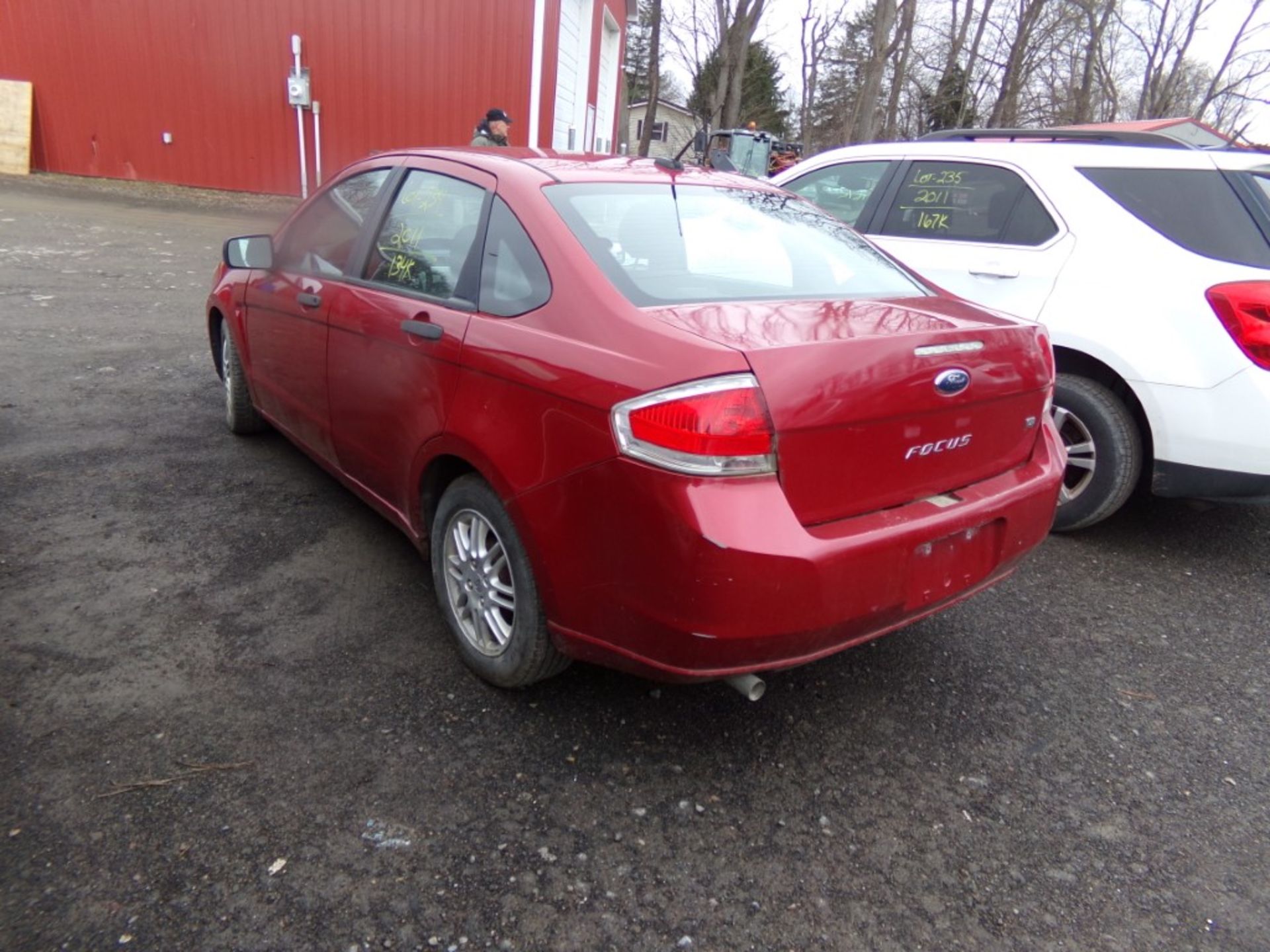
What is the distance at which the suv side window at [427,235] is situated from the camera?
2906 mm

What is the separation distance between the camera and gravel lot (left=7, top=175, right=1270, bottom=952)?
2.02 meters

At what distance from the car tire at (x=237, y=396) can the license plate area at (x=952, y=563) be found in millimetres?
3491

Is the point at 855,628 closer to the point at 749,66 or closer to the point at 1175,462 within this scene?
the point at 1175,462

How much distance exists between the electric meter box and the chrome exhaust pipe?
16599 mm

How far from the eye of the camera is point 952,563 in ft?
8.07

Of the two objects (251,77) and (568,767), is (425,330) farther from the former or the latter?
(251,77)

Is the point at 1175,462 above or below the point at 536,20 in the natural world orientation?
below

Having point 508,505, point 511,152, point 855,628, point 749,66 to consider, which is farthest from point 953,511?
point 749,66

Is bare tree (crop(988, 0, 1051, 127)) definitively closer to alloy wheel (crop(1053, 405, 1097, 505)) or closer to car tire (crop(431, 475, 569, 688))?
alloy wheel (crop(1053, 405, 1097, 505))

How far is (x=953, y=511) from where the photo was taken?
2428 mm

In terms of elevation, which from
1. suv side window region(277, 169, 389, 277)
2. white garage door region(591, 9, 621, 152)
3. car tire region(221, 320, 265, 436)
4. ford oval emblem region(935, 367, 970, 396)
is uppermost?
white garage door region(591, 9, 621, 152)

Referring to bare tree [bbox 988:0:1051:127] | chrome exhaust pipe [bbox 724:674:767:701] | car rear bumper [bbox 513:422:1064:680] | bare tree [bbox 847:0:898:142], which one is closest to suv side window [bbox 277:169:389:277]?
car rear bumper [bbox 513:422:1064:680]

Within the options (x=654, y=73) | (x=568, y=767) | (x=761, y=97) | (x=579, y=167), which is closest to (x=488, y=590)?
(x=568, y=767)

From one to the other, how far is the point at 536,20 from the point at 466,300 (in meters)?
14.9
